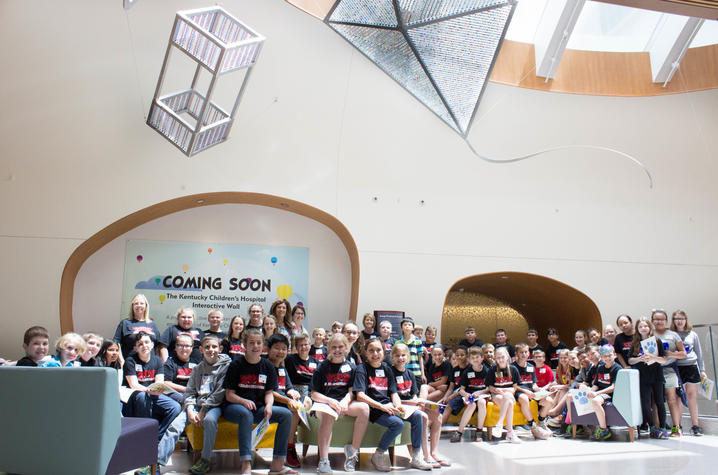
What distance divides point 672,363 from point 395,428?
4271 millimetres

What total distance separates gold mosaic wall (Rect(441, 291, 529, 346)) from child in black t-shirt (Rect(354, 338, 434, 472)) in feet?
27.7

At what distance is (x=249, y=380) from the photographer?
468 centimetres

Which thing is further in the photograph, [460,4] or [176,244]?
[176,244]

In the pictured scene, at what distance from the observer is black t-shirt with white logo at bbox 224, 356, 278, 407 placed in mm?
4652

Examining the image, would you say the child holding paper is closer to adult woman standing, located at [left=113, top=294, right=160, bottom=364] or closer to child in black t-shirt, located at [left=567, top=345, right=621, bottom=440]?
child in black t-shirt, located at [left=567, top=345, right=621, bottom=440]

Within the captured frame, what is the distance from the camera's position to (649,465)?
4.87 metres

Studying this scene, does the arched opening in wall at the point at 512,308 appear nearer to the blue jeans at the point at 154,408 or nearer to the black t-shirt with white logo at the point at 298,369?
the black t-shirt with white logo at the point at 298,369

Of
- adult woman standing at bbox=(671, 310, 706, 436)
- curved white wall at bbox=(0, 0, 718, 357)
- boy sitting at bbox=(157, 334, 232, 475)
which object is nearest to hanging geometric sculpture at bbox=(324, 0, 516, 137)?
curved white wall at bbox=(0, 0, 718, 357)

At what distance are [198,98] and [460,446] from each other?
207 inches

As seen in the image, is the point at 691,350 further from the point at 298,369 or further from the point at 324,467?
the point at 324,467

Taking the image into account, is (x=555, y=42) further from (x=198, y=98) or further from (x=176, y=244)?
(x=176, y=244)

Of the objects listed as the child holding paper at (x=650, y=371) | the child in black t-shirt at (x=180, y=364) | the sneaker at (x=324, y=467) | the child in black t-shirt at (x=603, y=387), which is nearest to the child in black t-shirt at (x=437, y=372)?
the child in black t-shirt at (x=603, y=387)

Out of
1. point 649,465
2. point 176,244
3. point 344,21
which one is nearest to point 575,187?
point 344,21

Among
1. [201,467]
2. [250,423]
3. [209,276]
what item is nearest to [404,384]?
[250,423]
